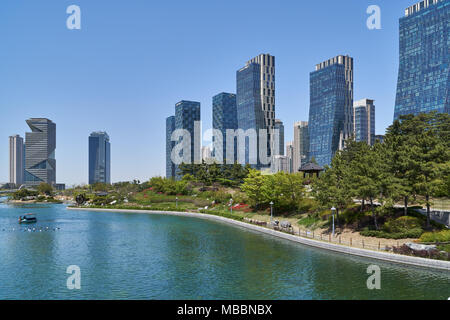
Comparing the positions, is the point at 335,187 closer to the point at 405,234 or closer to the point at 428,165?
the point at 405,234

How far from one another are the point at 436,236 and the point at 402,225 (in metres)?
4.05

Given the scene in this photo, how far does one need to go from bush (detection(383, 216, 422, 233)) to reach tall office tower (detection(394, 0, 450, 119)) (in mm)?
109521

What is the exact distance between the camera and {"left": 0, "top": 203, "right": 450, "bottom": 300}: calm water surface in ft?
76.0

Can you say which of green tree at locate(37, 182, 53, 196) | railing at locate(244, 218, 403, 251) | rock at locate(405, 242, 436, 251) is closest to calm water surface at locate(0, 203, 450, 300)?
railing at locate(244, 218, 403, 251)

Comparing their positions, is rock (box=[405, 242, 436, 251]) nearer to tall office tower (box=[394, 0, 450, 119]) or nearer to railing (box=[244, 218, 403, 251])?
railing (box=[244, 218, 403, 251])

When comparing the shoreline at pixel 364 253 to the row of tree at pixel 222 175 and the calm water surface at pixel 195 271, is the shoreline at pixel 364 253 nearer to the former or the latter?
the calm water surface at pixel 195 271

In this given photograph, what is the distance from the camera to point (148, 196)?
10150cm

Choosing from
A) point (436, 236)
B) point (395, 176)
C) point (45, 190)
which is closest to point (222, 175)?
point (395, 176)

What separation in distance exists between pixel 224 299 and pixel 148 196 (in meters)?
83.3

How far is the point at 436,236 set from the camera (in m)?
33.0

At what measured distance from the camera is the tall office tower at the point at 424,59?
134000mm
